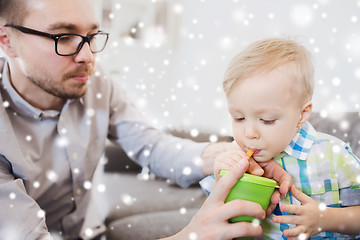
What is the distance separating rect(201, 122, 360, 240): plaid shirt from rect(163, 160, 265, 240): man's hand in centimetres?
7

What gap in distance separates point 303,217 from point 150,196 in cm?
41

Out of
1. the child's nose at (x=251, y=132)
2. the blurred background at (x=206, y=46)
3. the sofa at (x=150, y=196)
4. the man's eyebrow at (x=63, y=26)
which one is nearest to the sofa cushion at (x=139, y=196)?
the sofa at (x=150, y=196)

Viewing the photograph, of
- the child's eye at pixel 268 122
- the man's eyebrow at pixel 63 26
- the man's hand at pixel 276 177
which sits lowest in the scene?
the man's hand at pixel 276 177

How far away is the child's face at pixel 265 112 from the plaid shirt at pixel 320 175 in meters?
0.03

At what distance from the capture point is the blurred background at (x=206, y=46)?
0.70m

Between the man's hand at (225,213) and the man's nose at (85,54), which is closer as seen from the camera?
the man's hand at (225,213)

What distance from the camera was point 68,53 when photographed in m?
0.77

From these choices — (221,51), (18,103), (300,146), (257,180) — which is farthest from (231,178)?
(18,103)

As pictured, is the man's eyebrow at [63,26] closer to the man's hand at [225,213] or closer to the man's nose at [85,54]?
the man's nose at [85,54]

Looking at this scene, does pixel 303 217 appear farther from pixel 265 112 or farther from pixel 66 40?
pixel 66 40

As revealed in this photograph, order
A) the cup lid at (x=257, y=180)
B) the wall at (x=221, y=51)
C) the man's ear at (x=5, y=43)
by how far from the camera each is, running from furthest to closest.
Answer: the man's ear at (x=5, y=43), the wall at (x=221, y=51), the cup lid at (x=257, y=180)

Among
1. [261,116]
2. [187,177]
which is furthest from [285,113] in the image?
[187,177]

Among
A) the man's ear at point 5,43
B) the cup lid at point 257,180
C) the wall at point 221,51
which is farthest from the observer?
the man's ear at point 5,43

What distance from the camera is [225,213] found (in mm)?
576
